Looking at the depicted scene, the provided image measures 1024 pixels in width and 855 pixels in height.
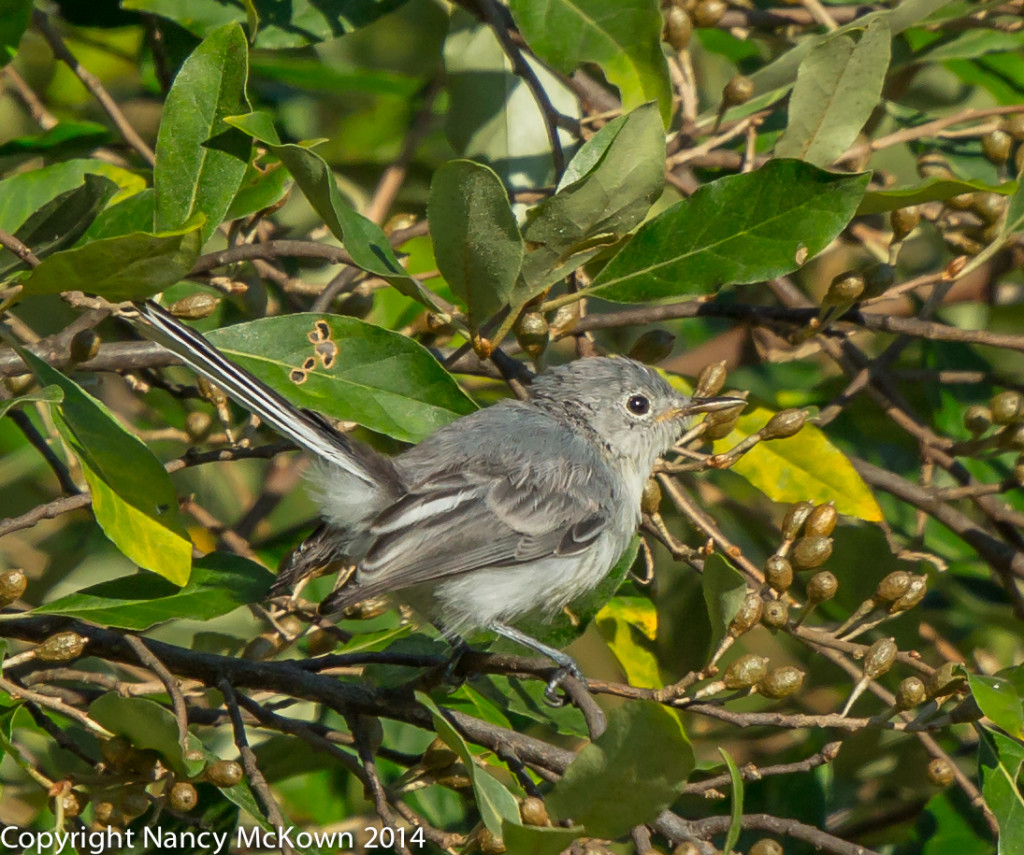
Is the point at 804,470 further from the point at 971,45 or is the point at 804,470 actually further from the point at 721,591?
the point at 971,45

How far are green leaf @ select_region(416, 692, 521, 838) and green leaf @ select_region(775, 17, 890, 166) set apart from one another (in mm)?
1610

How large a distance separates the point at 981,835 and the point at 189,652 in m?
1.96

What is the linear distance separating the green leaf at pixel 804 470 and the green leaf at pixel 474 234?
913 mm

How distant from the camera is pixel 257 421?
265 centimetres

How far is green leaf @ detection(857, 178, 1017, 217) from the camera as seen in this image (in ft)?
7.82

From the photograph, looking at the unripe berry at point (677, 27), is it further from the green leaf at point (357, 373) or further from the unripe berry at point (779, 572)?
the unripe berry at point (779, 572)

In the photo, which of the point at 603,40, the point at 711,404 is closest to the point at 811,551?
the point at 711,404

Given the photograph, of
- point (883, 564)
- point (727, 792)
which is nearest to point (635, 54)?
point (883, 564)

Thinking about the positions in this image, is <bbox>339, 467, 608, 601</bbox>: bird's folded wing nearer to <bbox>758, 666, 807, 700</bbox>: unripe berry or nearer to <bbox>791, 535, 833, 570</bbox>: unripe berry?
<bbox>791, 535, 833, 570</bbox>: unripe berry

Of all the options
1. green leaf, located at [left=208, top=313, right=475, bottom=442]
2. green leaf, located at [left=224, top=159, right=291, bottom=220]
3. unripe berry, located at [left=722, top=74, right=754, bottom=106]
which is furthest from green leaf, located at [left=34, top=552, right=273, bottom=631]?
unripe berry, located at [left=722, top=74, right=754, bottom=106]

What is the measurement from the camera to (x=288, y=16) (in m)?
3.05

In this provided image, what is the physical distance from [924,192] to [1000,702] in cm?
105

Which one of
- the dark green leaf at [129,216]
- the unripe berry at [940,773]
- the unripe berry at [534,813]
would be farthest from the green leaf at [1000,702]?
the dark green leaf at [129,216]

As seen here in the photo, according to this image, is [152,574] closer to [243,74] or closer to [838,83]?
[243,74]
